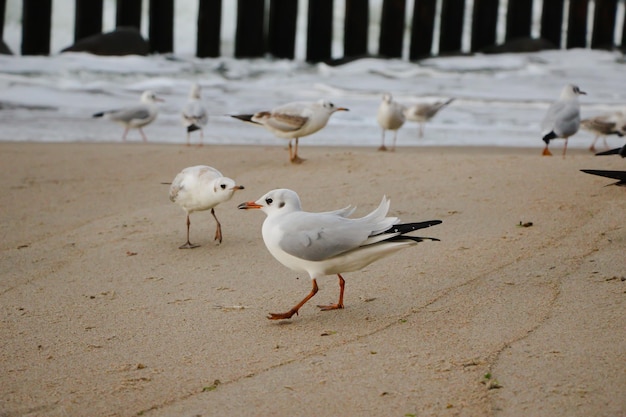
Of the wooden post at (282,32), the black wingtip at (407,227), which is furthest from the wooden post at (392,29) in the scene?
the black wingtip at (407,227)

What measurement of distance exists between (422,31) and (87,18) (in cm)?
648

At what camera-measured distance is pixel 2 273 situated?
5.12 m

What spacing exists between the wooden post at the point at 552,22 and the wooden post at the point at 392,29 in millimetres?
3771

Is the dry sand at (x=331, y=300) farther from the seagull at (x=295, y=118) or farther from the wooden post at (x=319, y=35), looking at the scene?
the wooden post at (x=319, y=35)

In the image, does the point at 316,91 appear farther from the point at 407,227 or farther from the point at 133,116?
the point at 407,227

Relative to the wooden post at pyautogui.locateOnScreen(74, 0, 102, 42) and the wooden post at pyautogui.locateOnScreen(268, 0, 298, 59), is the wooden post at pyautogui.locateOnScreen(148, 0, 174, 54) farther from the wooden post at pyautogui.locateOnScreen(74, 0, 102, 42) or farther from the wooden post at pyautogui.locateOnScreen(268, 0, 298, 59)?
the wooden post at pyautogui.locateOnScreen(268, 0, 298, 59)

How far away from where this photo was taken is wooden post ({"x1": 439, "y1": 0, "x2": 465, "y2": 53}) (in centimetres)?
1820

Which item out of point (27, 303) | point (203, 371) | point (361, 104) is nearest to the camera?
point (203, 371)

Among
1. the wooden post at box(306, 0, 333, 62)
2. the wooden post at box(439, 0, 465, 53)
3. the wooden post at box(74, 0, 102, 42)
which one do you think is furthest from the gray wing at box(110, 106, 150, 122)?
the wooden post at box(439, 0, 465, 53)

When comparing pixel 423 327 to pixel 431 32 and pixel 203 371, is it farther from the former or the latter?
pixel 431 32

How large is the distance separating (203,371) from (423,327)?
3.27 ft

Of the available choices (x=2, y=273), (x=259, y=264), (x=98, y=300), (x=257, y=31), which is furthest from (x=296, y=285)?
(x=257, y=31)

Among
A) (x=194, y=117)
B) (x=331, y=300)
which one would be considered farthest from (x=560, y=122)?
(x=331, y=300)

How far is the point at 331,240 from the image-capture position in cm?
410
